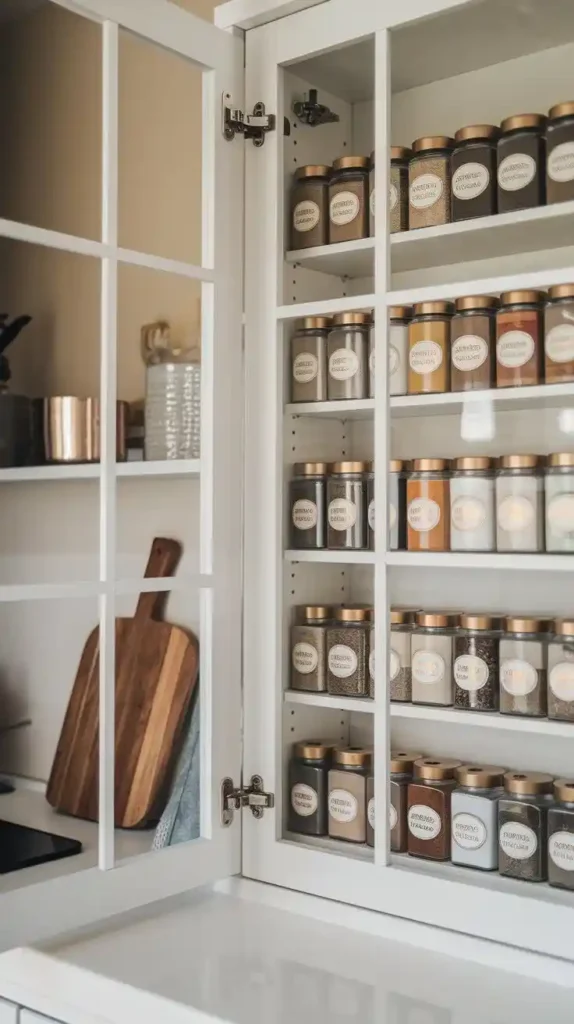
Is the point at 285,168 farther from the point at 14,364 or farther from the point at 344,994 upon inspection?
the point at 344,994

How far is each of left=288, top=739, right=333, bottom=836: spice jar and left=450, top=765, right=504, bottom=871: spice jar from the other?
209mm

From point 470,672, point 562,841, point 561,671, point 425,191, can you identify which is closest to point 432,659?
point 470,672

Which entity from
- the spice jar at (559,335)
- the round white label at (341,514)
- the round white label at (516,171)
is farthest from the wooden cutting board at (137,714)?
the round white label at (516,171)

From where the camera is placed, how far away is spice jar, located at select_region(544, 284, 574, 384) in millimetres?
1349

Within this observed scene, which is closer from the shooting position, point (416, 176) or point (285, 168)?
point (416, 176)

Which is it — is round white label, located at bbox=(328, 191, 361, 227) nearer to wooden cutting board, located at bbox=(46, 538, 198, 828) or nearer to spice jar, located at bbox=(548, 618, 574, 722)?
wooden cutting board, located at bbox=(46, 538, 198, 828)

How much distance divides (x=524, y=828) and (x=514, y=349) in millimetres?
629

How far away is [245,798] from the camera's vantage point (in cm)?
159

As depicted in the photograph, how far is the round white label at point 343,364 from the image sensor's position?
1545 mm

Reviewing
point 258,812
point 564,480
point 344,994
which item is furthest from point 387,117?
point 344,994

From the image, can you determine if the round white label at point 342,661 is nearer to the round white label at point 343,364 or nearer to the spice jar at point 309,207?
the round white label at point 343,364

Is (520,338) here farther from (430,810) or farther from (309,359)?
(430,810)

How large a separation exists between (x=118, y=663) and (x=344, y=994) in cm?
50

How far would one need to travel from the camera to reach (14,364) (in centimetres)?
132
